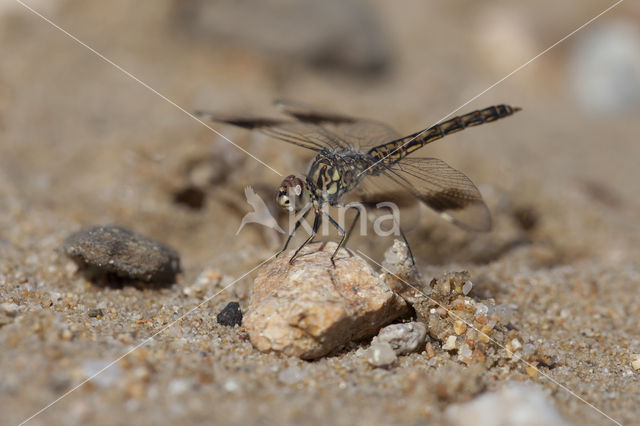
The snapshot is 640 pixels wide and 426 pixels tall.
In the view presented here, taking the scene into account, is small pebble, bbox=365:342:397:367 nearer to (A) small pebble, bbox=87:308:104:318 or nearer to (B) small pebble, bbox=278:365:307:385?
(B) small pebble, bbox=278:365:307:385

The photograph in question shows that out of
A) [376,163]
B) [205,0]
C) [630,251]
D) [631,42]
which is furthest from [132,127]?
[631,42]

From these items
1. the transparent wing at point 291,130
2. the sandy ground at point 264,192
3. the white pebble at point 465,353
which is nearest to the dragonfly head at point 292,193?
the transparent wing at point 291,130

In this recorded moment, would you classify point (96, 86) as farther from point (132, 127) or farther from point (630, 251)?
point (630, 251)

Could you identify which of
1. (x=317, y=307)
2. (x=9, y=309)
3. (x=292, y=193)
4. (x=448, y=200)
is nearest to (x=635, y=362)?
(x=448, y=200)

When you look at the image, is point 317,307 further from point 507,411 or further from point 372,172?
point 372,172

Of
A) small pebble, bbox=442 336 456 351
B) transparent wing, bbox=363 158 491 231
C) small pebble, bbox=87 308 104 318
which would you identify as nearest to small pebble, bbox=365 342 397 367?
small pebble, bbox=442 336 456 351

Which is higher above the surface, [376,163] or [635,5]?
[635,5]

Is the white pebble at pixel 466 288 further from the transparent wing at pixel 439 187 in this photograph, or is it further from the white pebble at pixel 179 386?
the white pebble at pixel 179 386
